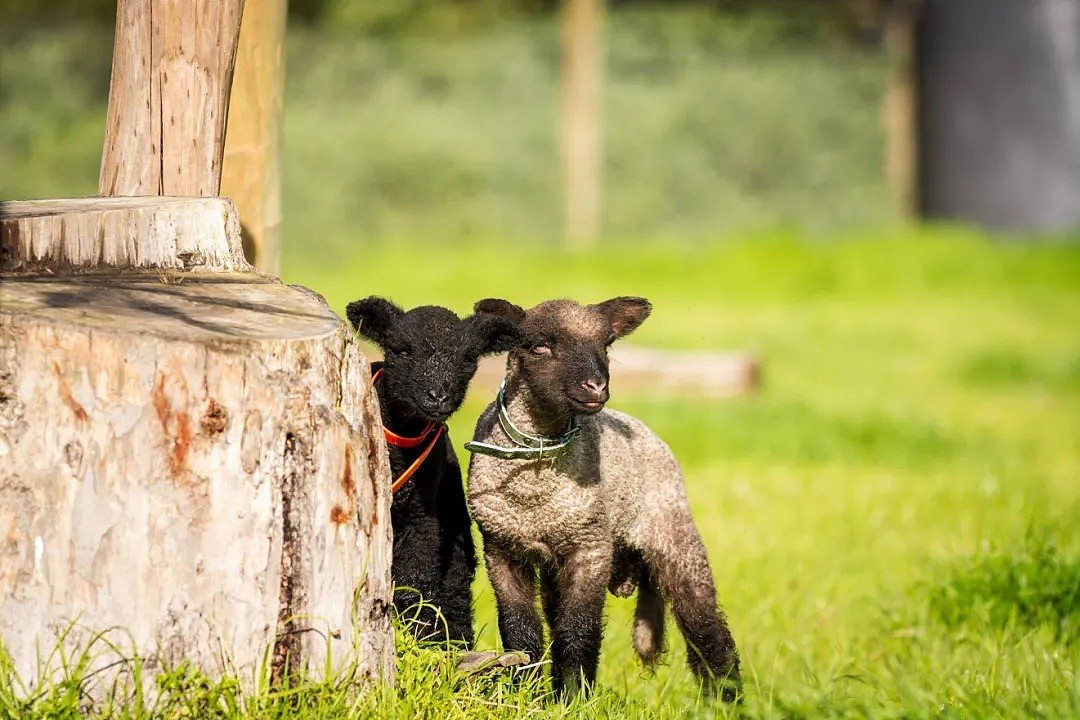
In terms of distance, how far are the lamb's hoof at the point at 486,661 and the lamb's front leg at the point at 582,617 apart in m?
0.26

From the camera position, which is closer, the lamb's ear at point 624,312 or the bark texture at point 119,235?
the bark texture at point 119,235

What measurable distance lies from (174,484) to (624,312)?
189 centimetres

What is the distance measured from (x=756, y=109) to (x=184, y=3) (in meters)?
15.4

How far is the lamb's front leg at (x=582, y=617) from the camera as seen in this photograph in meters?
4.77

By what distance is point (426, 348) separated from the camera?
4.76 meters

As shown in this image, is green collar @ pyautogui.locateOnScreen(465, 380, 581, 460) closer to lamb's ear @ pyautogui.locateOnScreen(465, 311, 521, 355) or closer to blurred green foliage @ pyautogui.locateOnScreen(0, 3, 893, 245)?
lamb's ear @ pyautogui.locateOnScreen(465, 311, 521, 355)

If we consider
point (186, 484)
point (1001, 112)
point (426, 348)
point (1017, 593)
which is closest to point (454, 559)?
point (426, 348)

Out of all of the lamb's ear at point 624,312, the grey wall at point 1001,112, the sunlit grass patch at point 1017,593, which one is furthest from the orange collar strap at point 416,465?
the grey wall at point 1001,112

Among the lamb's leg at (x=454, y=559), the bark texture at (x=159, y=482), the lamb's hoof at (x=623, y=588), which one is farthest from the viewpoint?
the lamb's hoof at (x=623, y=588)

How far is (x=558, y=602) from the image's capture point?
16.3 feet

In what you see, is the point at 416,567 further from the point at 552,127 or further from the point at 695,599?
the point at 552,127

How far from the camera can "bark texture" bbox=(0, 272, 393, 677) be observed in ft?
12.1

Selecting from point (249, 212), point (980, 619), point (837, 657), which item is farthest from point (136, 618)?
point (980, 619)

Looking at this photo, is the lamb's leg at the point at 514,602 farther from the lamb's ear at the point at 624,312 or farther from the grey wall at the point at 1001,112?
the grey wall at the point at 1001,112
